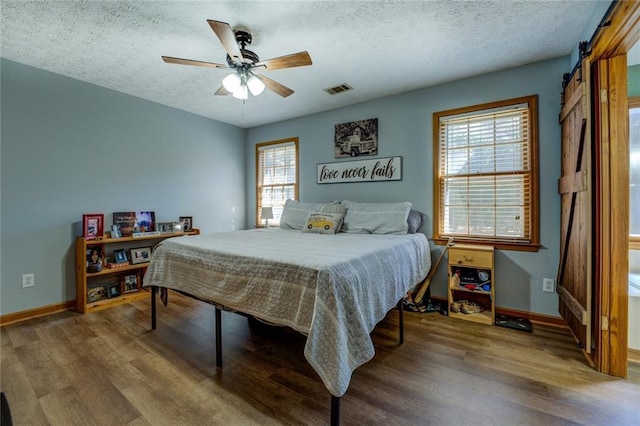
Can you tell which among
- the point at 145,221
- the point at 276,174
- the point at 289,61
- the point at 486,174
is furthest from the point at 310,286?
the point at 276,174

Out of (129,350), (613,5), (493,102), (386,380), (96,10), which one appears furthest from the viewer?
(493,102)

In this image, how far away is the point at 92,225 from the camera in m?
3.08

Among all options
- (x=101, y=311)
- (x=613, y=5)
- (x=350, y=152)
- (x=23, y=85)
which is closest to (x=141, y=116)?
(x=23, y=85)

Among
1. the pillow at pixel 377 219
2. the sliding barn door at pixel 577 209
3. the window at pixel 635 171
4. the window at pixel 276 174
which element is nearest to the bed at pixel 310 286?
the pillow at pixel 377 219

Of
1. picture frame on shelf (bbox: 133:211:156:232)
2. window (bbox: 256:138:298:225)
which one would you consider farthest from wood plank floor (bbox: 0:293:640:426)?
window (bbox: 256:138:298:225)

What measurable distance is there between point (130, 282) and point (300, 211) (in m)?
2.27

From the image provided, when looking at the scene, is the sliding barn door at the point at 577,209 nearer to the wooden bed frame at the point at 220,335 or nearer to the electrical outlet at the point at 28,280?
the wooden bed frame at the point at 220,335

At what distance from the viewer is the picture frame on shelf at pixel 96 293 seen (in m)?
3.03

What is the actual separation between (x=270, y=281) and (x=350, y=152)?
2.64 m

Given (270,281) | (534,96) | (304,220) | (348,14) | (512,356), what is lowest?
(512,356)

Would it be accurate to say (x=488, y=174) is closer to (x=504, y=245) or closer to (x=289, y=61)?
(x=504, y=245)

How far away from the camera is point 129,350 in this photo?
6.96 feet

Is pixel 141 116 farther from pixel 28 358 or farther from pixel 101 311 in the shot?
pixel 28 358

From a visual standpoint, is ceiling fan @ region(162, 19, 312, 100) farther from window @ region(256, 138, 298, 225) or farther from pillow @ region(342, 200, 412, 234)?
window @ region(256, 138, 298, 225)
